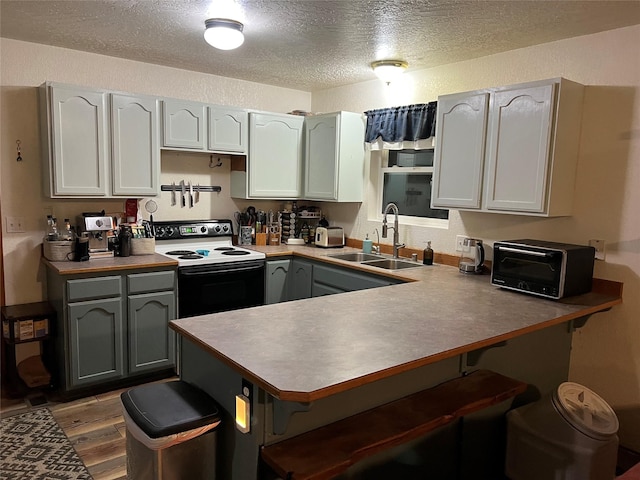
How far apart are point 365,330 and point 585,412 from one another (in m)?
1.17

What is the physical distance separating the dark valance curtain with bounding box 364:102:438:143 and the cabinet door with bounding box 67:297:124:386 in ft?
7.97

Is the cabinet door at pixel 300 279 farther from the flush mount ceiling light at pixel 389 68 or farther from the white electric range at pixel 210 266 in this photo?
the flush mount ceiling light at pixel 389 68

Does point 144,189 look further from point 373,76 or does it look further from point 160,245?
point 373,76

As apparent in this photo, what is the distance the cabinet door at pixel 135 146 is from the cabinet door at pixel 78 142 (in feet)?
0.25

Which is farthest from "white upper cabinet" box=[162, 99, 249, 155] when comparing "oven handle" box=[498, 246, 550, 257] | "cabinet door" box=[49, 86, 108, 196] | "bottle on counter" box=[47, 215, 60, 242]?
"oven handle" box=[498, 246, 550, 257]

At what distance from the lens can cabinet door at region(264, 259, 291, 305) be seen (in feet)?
12.9

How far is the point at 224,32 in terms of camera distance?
253 cm

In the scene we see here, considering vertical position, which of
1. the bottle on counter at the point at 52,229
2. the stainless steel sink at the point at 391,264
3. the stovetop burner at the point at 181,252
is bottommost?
the stainless steel sink at the point at 391,264

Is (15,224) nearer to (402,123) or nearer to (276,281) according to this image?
(276,281)

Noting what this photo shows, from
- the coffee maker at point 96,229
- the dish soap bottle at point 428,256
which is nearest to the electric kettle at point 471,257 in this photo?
the dish soap bottle at point 428,256

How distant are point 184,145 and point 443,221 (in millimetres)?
2137

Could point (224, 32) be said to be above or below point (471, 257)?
above

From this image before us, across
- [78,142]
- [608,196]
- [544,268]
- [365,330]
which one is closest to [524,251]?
[544,268]

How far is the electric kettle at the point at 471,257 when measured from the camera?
3234 mm
